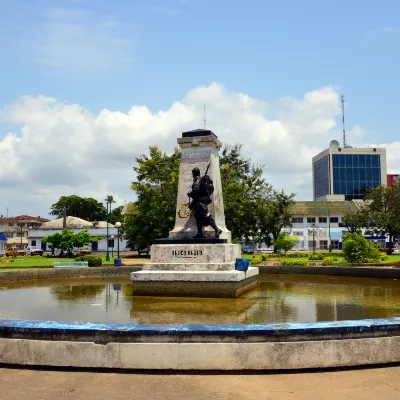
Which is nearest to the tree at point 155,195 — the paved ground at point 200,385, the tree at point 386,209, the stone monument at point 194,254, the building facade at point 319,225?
the stone monument at point 194,254

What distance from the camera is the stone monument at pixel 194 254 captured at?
38.5ft

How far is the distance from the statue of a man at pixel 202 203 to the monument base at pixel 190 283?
1.60 meters

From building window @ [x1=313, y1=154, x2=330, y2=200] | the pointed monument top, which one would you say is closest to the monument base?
the pointed monument top

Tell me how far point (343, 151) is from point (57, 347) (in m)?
103

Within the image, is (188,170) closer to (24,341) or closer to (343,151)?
(24,341)

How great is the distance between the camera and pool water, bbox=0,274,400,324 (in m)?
8.41

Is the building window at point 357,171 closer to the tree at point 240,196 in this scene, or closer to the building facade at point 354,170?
the building facade at point 354,170

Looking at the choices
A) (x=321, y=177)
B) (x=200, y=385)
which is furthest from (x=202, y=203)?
(x=321, y=177)

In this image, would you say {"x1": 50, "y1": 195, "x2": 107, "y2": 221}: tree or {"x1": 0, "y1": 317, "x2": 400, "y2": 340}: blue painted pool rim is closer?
{"x1": 0, "y1": 317, "x2": 400, "y2": 340}: blue painted pool rim

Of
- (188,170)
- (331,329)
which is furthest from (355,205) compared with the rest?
(331,329)

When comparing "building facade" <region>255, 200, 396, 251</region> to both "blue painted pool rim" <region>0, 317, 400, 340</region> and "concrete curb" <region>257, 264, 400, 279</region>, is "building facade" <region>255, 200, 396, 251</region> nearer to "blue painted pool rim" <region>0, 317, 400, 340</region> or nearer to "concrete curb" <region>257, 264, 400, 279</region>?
"concrete curb" <region>257, 264, 400, 279</region>

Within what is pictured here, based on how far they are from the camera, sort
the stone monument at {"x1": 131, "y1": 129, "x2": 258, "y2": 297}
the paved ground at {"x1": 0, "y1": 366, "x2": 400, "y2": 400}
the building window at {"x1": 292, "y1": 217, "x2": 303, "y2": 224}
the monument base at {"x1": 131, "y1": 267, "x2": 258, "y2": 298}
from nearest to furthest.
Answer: the paved ground at {"x1": 0, "y1": 366, "x2": 400, "y2": 400} → the monument base at {"x1": 131, "y1": 267, "x2": 258, "y2": 298} → the stone monument at {"x1": 131, "y1": 129, "x2": 258, "y2": 297} → the building window at {"x1": 292, "y1": 217, "x2": 303, "y2": 224}

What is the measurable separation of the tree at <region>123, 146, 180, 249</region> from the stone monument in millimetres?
17956

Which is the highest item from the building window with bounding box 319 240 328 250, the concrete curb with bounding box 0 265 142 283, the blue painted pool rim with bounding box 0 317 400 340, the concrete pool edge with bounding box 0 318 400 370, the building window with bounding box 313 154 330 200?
the building window with bounding box 313 154 330 200
